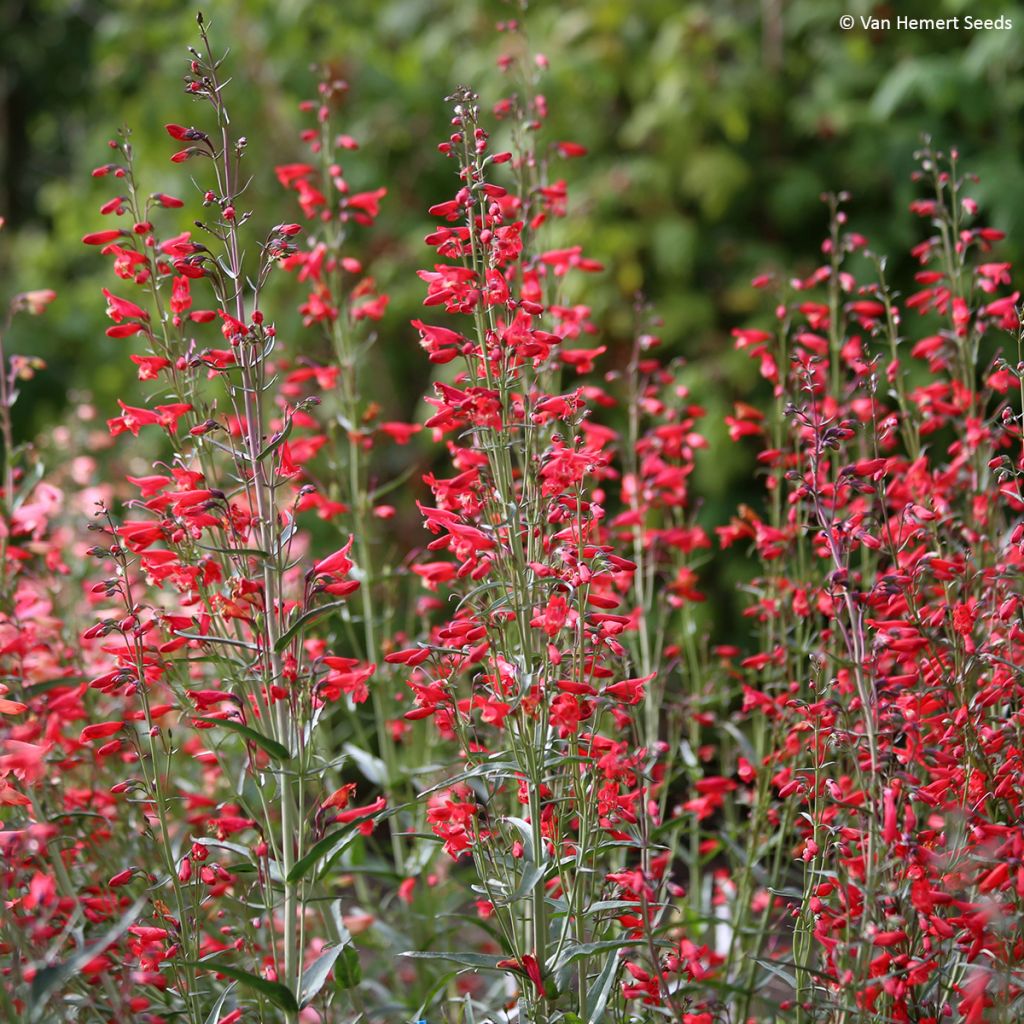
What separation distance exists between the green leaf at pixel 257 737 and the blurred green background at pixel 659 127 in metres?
3.81

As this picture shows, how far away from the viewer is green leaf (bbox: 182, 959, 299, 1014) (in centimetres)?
218

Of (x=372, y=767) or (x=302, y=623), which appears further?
(x=372, y=767)

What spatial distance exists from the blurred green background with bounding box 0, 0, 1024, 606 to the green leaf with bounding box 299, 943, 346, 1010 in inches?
155

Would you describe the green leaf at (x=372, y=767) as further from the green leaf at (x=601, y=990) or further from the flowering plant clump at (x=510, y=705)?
the green leaf at (x=601, y=990)

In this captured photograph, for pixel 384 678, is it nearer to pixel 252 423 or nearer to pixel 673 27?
pixel 252 423

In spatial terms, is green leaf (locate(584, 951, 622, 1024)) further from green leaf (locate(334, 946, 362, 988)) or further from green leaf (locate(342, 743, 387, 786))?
green leaf (locate(342, 743, 387, 786))

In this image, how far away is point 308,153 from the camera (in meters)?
7.92

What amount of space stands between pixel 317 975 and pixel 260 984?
0.20 meters

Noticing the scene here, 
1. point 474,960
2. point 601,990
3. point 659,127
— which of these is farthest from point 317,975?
point 659,127

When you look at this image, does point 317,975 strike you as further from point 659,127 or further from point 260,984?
point 659,127

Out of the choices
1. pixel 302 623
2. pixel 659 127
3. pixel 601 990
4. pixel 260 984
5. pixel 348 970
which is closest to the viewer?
pixel 260 984

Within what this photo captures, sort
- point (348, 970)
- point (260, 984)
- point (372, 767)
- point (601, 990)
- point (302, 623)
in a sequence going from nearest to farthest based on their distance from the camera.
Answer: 1. point (260, 984)
2. point (302, 623)
3. point (601, 990)
4. point (348, 970)
5. point (372, 767)

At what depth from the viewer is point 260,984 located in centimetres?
223

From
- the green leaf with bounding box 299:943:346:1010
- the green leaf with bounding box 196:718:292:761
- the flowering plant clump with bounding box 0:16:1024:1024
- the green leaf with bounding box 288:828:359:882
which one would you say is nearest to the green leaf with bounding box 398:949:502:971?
the flowering plant clump with bounding box 0:16:1024:1024
